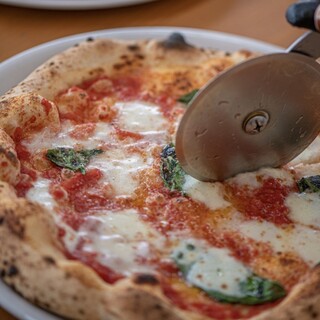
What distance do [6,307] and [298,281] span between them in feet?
2.11

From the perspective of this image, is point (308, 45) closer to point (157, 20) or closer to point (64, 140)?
point (64, 140)

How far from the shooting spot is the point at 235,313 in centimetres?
145

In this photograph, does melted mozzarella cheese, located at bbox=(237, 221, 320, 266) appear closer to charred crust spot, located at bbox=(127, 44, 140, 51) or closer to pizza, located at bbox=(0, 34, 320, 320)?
pizza, located at bbox=(0, 34, 320, 320)

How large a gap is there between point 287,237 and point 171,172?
350mm

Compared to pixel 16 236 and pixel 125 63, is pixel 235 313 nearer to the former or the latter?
pixel 16 236

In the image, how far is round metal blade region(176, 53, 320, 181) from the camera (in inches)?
64.7

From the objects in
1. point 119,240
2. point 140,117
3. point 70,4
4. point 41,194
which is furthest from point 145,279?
point 70,4

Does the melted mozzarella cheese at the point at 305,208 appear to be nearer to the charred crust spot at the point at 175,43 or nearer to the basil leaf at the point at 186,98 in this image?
the basil leaf at the point at 186,98

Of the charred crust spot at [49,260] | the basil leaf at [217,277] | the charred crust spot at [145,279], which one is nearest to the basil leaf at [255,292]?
the basil leaf at [217,277]

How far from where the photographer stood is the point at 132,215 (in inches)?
65.4

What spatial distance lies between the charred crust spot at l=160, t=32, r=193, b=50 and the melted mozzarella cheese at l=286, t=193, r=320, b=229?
76 cm

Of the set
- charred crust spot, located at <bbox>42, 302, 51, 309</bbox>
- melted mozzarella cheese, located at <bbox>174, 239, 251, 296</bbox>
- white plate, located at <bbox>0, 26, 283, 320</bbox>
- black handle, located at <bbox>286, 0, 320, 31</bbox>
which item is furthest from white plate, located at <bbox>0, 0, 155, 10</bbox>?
charred crust spot, located at <bbox>42, 302, 51, 309</bbox>

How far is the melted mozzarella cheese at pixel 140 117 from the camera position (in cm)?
200

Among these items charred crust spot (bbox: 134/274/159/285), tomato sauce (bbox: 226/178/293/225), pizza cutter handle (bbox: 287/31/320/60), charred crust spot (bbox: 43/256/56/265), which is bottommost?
tomato sauce (bbox: 226/178/293/225)
